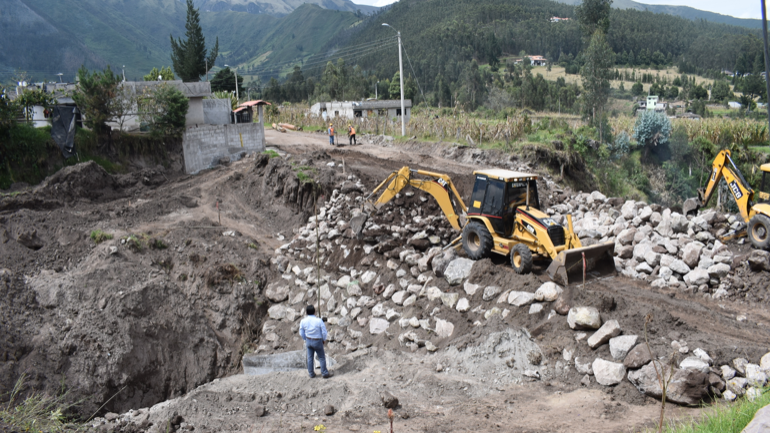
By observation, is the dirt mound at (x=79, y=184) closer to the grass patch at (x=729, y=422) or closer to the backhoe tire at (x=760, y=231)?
the grass patch at (x=729, y=422)

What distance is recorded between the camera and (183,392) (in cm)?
970

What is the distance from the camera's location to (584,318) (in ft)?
25.1

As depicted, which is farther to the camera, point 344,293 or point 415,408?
point 344,293

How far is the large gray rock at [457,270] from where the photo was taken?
32.7 ft

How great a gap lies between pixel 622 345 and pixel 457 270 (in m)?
3.62

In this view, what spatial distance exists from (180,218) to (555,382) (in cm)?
1226

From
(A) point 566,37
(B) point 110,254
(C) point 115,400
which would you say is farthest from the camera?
(A) point 566,37

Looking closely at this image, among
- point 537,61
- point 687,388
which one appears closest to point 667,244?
point 687,388

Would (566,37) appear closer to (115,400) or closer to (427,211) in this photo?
(427,211)

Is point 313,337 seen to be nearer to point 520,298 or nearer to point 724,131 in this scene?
point 520,298

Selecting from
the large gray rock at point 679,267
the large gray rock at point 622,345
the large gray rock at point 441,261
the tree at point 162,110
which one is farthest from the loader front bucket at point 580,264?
the tree at point 162,110

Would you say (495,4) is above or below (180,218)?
above

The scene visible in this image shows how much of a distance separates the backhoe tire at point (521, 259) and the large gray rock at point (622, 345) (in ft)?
7.90

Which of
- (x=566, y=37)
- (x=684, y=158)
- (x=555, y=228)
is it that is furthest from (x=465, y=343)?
(x=566, y=37)
